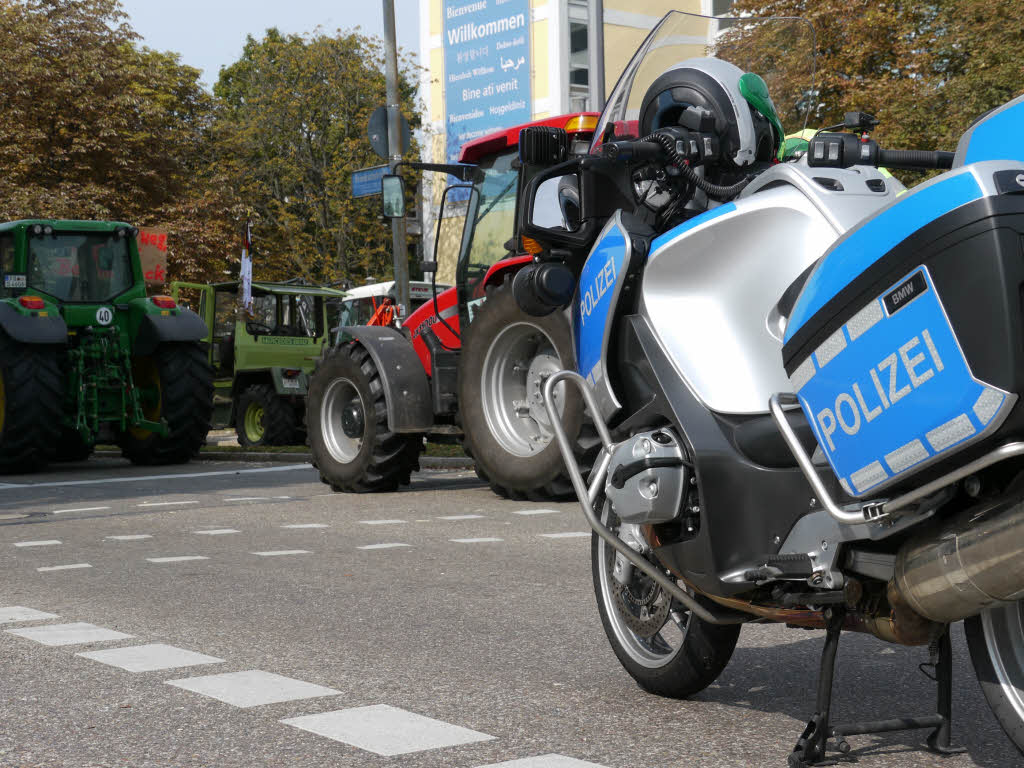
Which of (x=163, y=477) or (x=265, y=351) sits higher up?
(x=265, y=351)

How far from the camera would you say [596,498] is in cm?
423

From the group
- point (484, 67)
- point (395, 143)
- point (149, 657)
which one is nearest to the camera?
point (149, 657)

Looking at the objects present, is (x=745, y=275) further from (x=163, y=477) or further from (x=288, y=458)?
(x=288, y=458)

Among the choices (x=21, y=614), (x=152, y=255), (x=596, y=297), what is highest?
(x=152, y=255)

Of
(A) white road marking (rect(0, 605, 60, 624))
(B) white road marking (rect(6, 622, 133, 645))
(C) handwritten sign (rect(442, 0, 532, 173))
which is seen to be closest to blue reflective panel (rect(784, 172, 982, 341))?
(B) white road marking (rect(6, 622, 133, 645))

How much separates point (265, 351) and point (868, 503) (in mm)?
18769

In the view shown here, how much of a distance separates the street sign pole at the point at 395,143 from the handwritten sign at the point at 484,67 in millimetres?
19148

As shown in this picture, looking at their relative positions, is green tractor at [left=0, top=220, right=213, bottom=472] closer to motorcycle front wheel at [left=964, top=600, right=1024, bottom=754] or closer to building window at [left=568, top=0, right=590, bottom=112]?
motorcycle front wheel at [left=964, top=600, right=1024, bottom=754]

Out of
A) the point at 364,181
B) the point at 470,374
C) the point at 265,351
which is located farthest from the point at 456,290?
the point at 265,351

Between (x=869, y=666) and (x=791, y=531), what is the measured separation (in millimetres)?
1584

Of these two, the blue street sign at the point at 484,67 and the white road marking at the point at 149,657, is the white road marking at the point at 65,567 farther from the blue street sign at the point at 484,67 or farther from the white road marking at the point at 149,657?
the blue street sign at the point at 484,67

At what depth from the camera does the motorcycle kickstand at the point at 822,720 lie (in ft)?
11.1

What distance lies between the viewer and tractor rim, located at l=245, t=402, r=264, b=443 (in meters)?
21.3

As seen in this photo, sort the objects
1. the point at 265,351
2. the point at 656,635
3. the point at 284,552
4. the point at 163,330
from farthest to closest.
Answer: the point at 265,351, the point at 163,330, the point at 284,552, the point at 656,635
